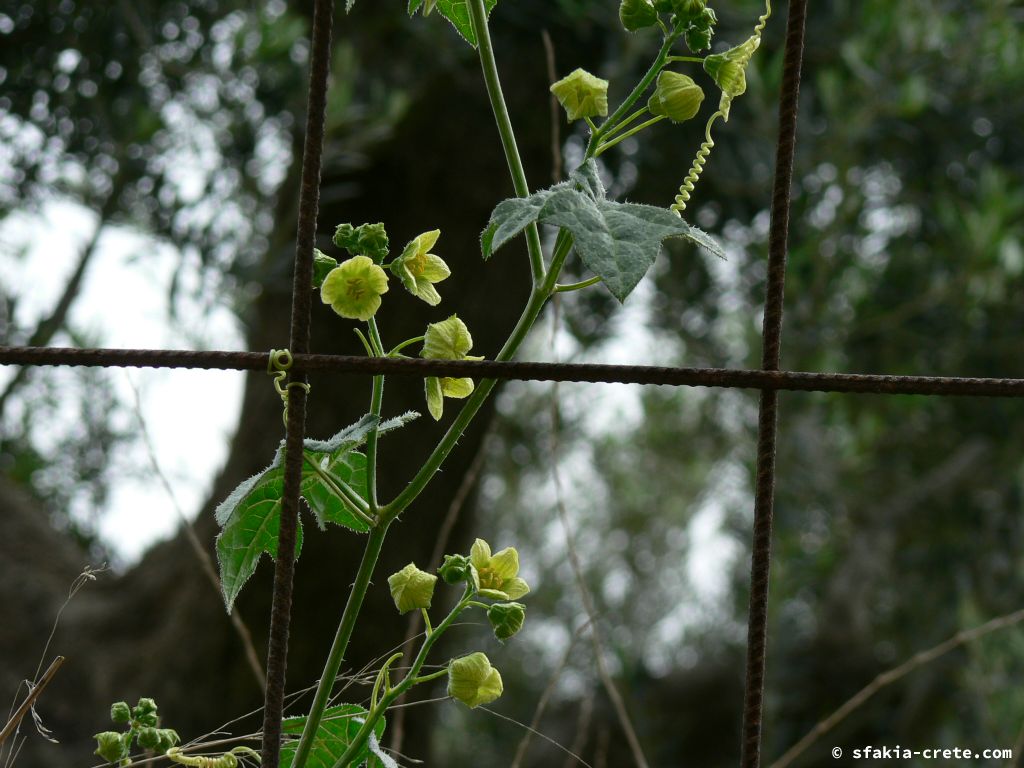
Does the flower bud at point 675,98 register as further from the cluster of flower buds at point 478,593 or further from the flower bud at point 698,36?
the cluster of flower buds at point 478,593

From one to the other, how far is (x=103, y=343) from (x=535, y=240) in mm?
2093

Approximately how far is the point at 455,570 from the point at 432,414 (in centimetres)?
6

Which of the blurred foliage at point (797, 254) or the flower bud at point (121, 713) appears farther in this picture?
the blurred foliage at point (797, 254)

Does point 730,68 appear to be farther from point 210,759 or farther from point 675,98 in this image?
point 210,759

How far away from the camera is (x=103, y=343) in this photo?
2.27m

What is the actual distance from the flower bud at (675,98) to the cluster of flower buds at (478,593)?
19 centimetres

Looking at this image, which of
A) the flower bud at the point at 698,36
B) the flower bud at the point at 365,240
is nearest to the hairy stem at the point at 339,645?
the flower bud at the point at 365,240

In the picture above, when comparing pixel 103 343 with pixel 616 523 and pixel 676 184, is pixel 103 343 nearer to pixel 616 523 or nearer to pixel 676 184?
pixel 676 184

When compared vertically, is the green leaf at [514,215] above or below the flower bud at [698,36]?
below

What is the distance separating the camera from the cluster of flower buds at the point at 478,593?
38 cm

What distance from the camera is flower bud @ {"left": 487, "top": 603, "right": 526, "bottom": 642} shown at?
15.0 inches

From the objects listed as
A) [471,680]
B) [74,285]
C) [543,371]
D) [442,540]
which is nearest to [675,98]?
[543,371]

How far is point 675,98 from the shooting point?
0.41 m

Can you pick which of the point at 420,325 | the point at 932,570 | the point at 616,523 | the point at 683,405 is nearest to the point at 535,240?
the point at 420,325
